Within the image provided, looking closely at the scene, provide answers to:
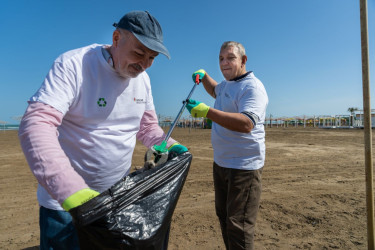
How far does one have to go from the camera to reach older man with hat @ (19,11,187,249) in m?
1.08

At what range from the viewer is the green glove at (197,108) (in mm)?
2066

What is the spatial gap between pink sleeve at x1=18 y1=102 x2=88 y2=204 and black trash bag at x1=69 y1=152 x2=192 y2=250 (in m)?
0.09

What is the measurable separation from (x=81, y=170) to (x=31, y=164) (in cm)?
45

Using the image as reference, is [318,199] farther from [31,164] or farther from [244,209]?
[31,164]

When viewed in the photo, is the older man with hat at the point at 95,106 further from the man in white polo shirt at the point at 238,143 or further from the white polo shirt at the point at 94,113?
the man in white polo shirt at the point at 238,143

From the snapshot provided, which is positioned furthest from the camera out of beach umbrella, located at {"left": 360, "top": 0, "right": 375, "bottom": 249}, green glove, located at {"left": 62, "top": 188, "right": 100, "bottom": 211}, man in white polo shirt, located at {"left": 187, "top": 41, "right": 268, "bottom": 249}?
man in white polo shirt, located at {"left": 187, "top": 41, "right": 268, "bottom": 249}

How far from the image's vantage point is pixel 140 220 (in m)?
1.03

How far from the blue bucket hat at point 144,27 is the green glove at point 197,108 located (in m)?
0.86

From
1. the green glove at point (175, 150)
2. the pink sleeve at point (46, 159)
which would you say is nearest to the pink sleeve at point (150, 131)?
the green glove at point (175, 150)

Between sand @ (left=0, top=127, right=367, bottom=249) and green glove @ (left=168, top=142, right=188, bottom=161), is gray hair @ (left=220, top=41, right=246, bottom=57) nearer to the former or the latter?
green glove @ (left=168, top=142, right=188, bottom=161)

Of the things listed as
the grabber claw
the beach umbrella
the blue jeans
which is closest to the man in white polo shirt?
the grabber claw

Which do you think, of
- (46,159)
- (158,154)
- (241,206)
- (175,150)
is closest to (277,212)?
(241,206)

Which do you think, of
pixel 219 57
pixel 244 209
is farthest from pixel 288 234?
pixel 219 57

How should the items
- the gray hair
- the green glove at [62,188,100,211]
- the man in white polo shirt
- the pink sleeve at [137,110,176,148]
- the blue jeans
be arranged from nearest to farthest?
the green glove at [62,188,100,211] < the blue jeans < the pink sleeve at [137,110,176,148] < the man in white polo shirt < the gray hair
